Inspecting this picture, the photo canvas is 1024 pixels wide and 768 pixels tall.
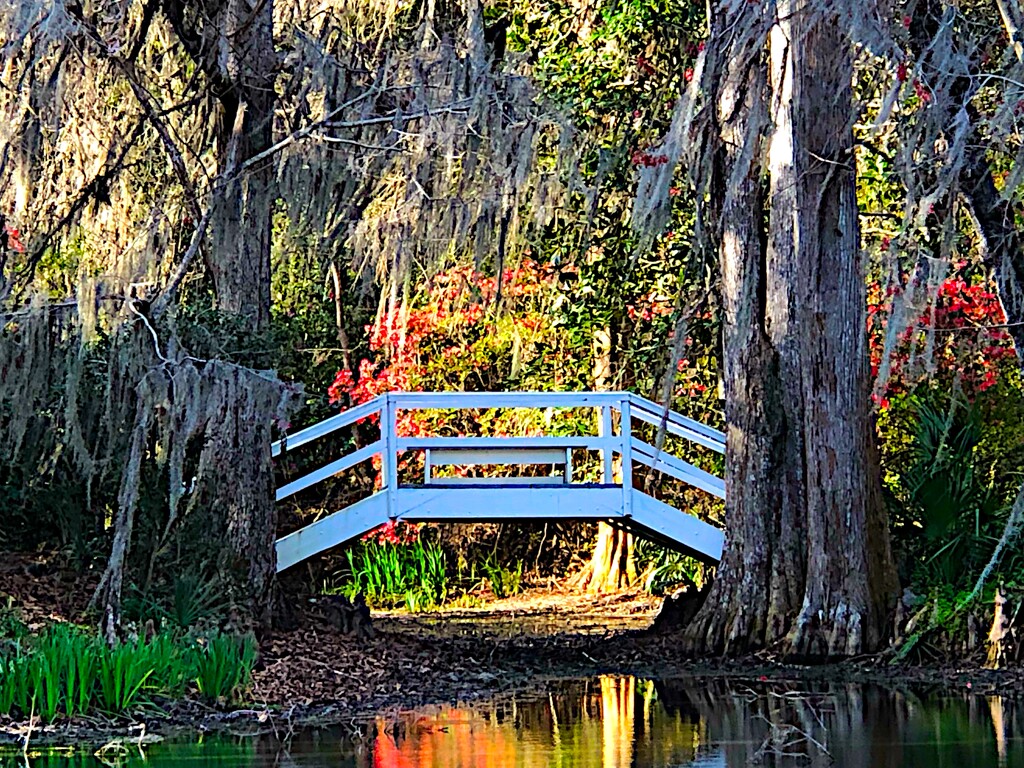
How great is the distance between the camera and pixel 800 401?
45.1ft

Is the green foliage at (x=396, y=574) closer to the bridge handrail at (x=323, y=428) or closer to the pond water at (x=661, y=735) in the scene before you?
the bridge handrail at (x=323, y=428)

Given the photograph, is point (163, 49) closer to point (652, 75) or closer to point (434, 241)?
point (434, 241)

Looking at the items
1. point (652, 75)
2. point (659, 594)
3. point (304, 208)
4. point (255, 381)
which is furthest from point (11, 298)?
point (659, 594)

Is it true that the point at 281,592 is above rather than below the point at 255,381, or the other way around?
below

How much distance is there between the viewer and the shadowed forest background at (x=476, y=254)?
435 inches

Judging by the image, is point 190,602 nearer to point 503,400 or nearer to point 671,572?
point 503,400

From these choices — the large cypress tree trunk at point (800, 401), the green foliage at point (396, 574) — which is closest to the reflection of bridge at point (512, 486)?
the large cypress tree trunk at point (800, 401)

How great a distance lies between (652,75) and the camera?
16828 mm

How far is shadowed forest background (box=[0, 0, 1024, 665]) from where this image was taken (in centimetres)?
1105

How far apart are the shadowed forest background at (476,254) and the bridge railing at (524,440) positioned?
32.9 inches

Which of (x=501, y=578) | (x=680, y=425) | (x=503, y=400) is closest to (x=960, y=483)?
(x=680, y=425)

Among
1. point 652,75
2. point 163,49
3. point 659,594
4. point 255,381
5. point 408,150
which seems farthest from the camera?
point 659,594

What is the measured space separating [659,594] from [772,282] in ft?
20.2

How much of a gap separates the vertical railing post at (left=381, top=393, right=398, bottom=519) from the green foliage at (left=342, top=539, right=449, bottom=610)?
519 cm
